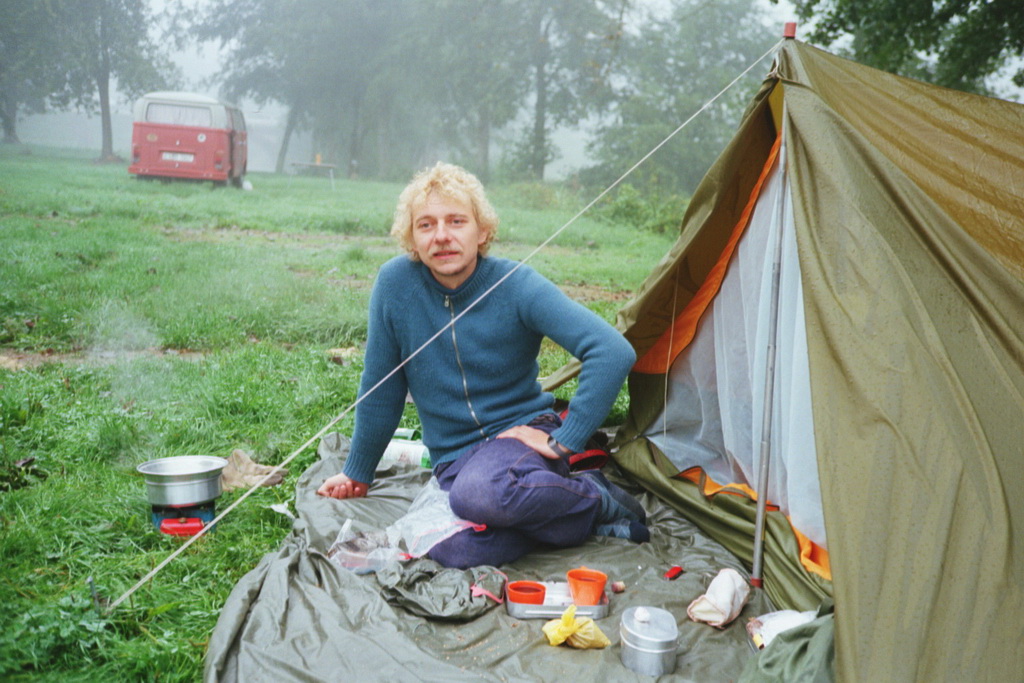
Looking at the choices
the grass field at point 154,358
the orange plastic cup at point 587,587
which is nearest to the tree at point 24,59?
the grass field at point 154,358

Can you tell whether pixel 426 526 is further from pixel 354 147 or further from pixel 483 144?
pixel 483 144

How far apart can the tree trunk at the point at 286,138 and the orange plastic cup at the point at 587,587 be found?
6134 millimetres

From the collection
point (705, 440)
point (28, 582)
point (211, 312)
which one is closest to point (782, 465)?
point (705, 440)

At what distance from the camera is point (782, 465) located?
2557mm

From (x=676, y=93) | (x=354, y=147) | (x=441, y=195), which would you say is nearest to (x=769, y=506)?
(x=441, y=195)

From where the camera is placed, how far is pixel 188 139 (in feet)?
22.5

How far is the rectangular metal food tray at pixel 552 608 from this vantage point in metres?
2.24

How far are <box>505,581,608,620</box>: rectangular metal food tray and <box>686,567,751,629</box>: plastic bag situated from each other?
27cm

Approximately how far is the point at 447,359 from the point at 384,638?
0.99m

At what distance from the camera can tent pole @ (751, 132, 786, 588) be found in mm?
2402

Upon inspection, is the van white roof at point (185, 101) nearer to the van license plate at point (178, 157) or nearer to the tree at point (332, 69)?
the tree at point (332, 69)

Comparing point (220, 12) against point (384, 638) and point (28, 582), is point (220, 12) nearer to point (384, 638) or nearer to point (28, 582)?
point (28, 582)

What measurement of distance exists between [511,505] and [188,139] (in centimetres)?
569

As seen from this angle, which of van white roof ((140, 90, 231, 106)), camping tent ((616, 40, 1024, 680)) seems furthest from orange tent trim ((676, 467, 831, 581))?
van white roof ((140, 90, 231, 106))
